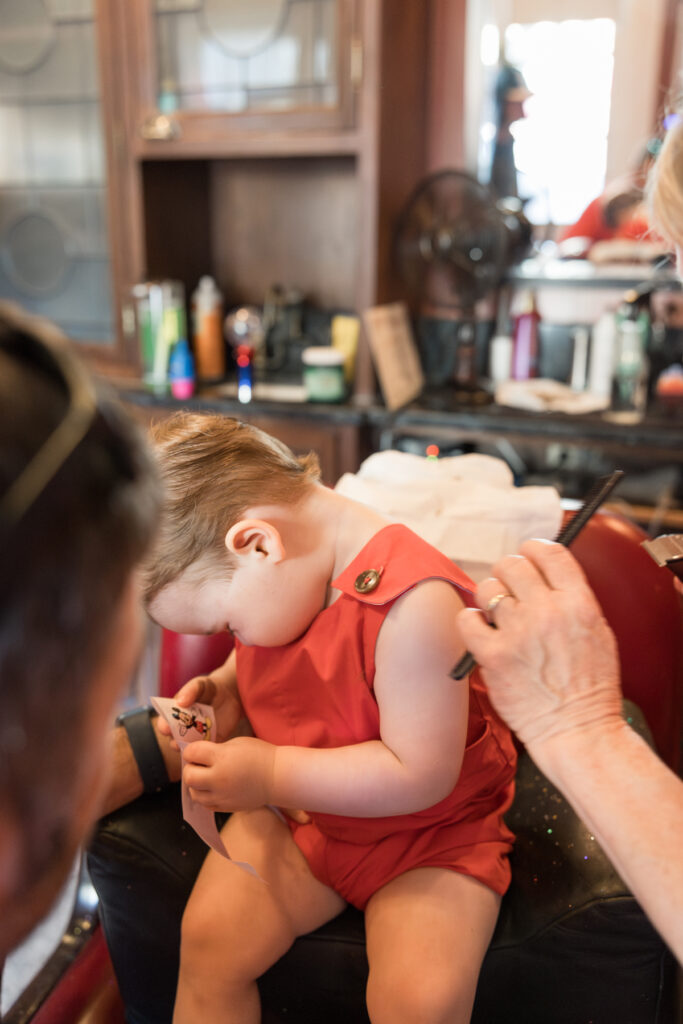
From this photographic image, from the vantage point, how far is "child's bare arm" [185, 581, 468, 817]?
913 millimetres

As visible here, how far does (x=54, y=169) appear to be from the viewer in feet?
9.00

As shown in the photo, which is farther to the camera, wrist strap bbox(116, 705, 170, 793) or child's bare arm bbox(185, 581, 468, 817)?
wrist strap bbox(116, 705, 170, 793)

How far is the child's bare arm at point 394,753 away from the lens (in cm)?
91

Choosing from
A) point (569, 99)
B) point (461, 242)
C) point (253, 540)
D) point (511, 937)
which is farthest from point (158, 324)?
point (511, 937)

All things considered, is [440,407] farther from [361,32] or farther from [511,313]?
[361,32]

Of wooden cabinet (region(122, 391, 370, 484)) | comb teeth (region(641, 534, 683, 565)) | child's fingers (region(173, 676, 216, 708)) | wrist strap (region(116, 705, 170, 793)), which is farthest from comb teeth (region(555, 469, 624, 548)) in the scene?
wooden cabinet (region(122, 391, 370, 484))

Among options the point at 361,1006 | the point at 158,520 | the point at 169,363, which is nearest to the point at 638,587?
the point at 361,1006

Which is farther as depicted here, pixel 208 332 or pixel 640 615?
pixel 208 332

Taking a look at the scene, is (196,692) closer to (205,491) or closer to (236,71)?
(205,491)

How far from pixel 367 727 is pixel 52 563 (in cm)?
65

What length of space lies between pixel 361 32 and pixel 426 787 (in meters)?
1.99

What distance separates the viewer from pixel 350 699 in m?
0.99

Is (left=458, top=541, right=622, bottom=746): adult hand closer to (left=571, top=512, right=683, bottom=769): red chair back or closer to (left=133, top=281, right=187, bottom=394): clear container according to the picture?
(left=571, top=512, right=683, bottom=769): red chair back

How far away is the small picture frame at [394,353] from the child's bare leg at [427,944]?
1532 mm
